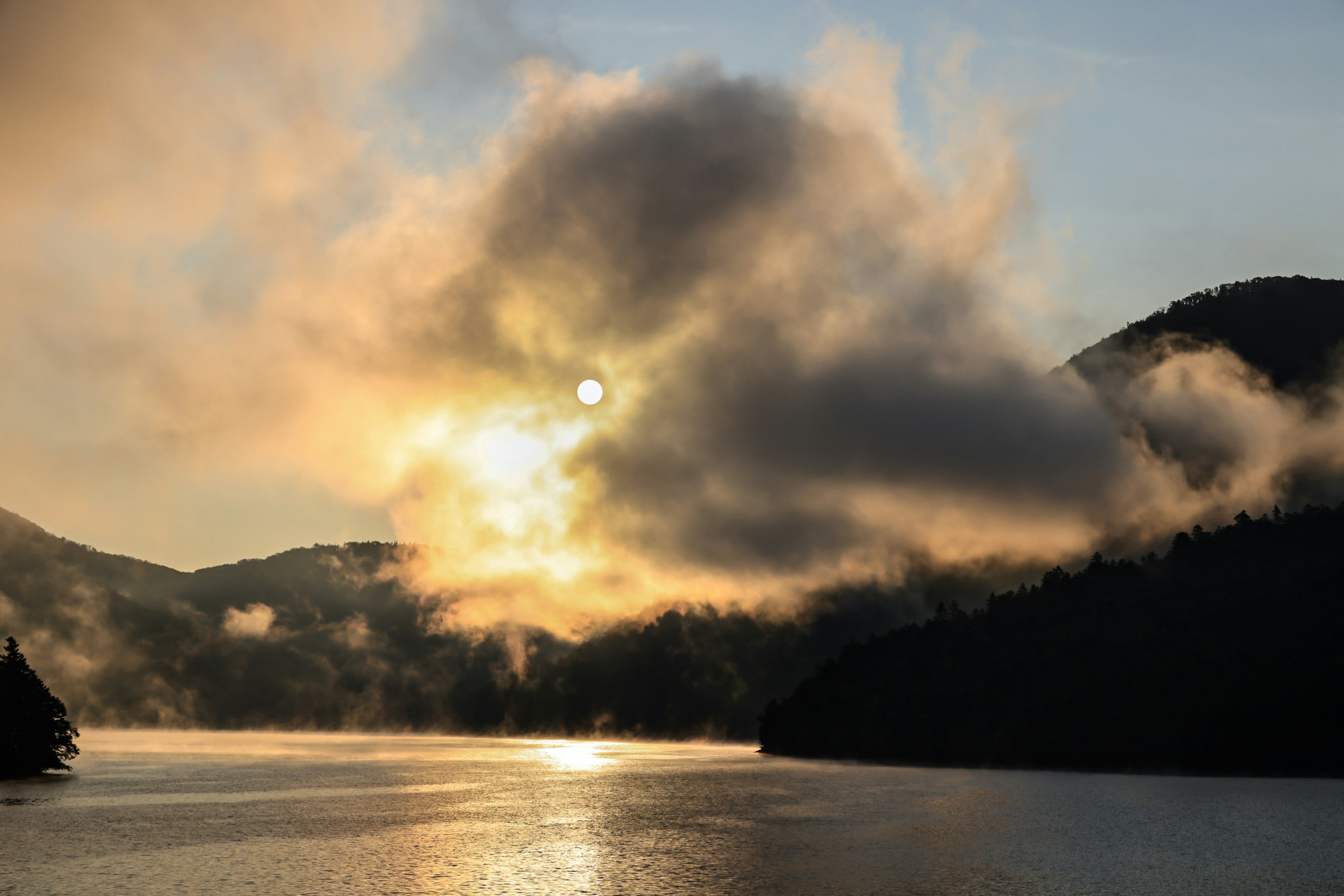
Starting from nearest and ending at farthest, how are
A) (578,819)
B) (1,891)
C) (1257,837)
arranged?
(1,891), (1257,837), (578,819)

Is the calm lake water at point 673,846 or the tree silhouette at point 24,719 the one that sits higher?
the tree silhouette at point 24,719

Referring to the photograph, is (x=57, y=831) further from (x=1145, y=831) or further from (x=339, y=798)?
(x=1145, y=831)

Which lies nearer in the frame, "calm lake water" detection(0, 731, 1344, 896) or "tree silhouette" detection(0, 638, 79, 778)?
"calm lake water" detection(0, 731, 1344, 896)

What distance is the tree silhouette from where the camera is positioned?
586 ft

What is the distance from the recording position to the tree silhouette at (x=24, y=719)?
7032 inches

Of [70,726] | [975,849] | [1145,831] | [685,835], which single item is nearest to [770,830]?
[685,835]

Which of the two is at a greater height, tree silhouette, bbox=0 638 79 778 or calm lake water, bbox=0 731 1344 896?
tree silhouette, bbox=0 638 79 778

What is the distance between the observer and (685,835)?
138625 mm

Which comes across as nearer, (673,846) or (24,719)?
(673,846)

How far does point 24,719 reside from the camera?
187 m

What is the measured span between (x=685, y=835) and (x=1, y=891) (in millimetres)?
81163

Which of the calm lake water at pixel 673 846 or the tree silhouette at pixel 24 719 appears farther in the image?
the tree silhouette at pixel 24 719

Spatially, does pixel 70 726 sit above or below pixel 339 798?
above

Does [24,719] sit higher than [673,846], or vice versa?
[24,719]
